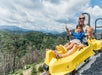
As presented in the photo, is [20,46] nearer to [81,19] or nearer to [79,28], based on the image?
[79,28]

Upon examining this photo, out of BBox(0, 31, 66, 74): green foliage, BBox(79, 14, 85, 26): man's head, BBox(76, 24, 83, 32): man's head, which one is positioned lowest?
BBox(0, 31, 66, 74): green foliage

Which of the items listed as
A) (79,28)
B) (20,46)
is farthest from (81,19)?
(20,46)

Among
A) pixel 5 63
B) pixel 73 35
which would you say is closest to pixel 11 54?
pixel 5 63

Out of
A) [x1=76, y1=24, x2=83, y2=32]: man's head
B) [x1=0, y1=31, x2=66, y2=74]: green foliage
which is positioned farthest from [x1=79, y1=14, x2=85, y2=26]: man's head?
[x1=0, y1=31, x2=66, y2=74]: green foliage

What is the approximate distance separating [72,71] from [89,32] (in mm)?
1508

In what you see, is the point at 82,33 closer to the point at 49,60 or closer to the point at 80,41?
the point at 80,41

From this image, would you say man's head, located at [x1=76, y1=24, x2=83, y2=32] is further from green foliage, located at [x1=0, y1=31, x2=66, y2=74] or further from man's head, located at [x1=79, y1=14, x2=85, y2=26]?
green foliage, located at [x1=0, y1=31, x2=66, y2=74]

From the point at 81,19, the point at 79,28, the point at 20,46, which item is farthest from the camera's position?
the point at 20,46

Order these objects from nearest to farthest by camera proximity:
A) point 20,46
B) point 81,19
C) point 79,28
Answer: point 81,19 < point 79,28 < point 20,46

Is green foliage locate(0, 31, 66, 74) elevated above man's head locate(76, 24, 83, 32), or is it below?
below

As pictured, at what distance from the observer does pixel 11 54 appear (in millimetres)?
73312

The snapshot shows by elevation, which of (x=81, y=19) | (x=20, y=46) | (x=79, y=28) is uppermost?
(x=81, y=19)

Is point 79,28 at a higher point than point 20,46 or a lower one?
higher

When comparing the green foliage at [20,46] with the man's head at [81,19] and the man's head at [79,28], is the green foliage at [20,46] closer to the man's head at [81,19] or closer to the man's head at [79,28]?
the man's head at [79,28]
